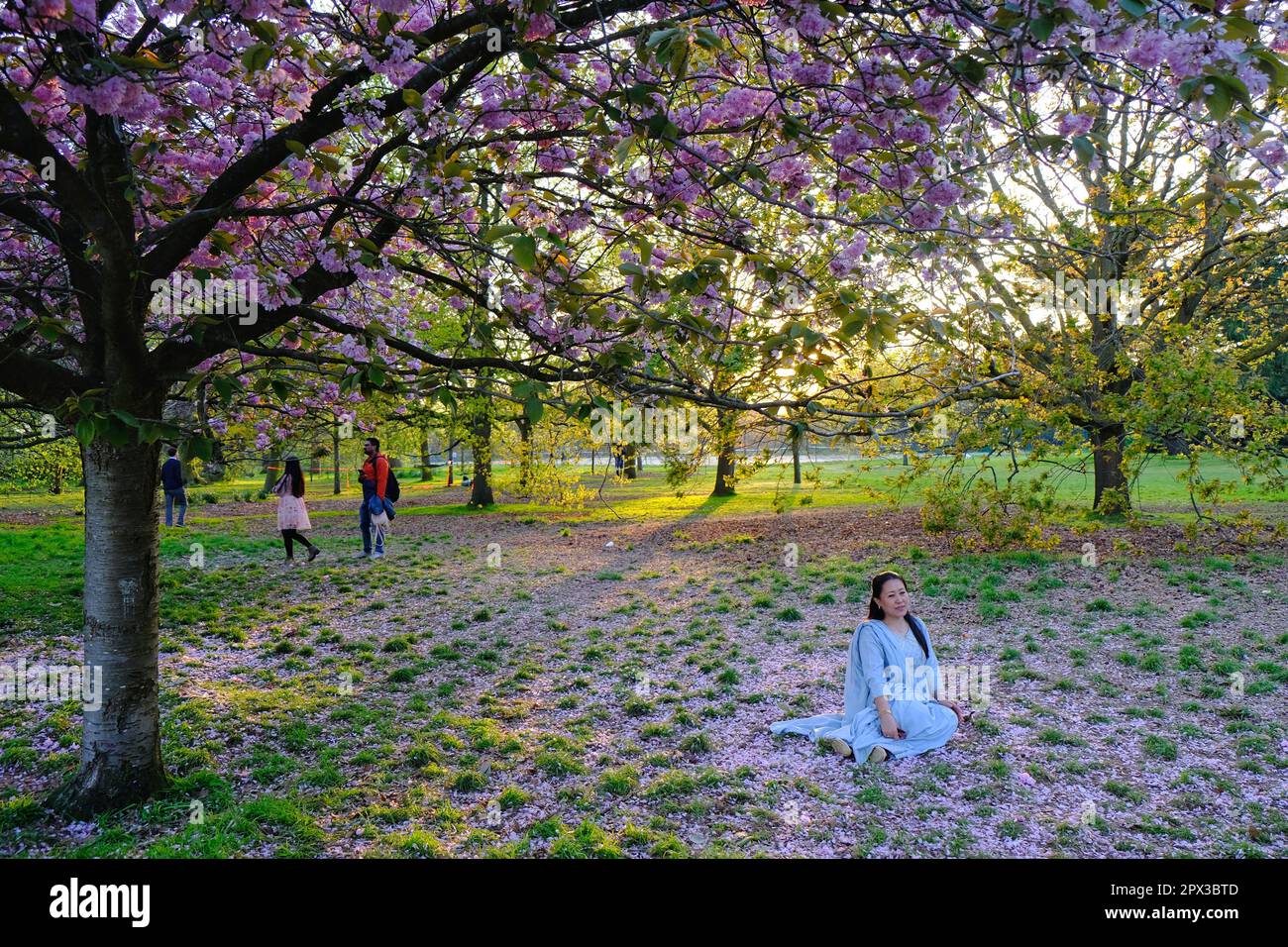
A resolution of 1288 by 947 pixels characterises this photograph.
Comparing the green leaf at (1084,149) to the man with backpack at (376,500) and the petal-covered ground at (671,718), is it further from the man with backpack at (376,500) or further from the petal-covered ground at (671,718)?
the man with backpack at (376,500)

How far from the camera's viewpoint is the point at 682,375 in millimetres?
3717

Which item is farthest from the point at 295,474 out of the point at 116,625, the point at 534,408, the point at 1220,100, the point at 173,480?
the point at 1220,100

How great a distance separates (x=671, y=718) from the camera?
5.44 m

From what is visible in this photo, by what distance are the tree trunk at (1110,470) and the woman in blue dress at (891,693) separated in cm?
616

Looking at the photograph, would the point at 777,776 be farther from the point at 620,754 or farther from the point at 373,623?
the point at 373,623

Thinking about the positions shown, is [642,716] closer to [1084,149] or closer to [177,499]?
[1084,149]

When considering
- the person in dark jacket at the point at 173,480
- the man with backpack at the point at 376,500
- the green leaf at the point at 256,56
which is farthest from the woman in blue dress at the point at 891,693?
the person in dark jacket at the point at 173,480

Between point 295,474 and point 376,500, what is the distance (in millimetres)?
1381

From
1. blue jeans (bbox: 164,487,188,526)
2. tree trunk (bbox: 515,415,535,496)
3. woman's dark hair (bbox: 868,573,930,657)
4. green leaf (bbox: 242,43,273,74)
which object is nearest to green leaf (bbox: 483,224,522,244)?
green leaf (bbox: 242,43,273,74)

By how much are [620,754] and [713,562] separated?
7450 millimetres

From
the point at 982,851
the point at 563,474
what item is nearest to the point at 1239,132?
the point at 982,851

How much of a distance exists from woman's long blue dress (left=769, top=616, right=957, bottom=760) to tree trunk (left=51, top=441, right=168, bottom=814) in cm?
397
